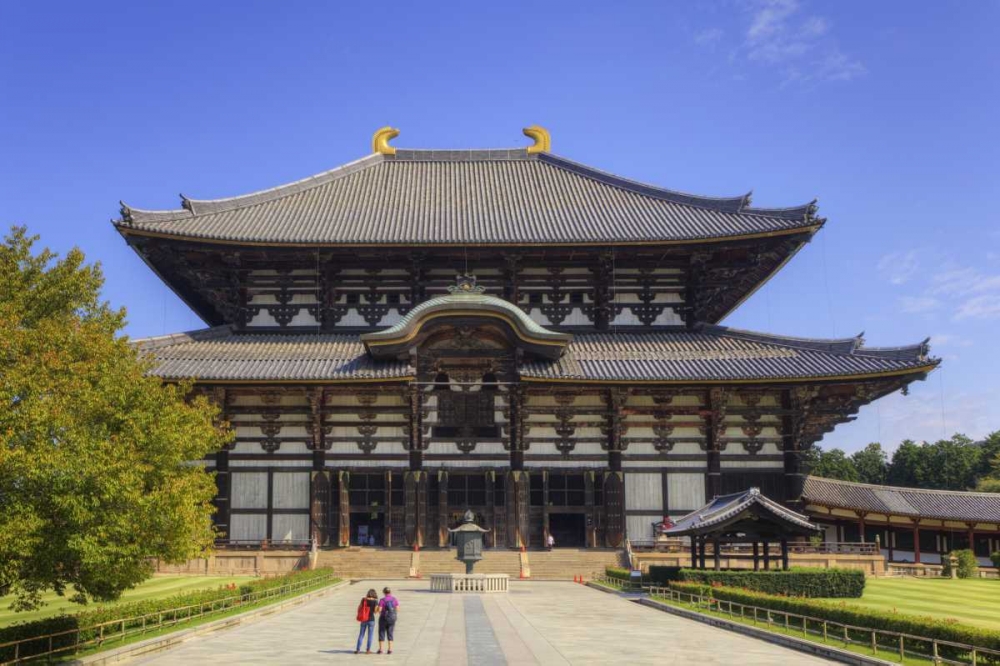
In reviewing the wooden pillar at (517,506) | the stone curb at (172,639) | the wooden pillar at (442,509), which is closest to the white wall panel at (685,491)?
the wooden pillar at (517,506)

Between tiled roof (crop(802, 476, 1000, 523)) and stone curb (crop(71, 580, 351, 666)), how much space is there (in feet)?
113

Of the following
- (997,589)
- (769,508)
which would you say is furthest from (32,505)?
(997,589)

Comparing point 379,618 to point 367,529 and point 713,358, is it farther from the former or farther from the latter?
point 713,358

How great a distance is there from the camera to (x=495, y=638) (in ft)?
70.3

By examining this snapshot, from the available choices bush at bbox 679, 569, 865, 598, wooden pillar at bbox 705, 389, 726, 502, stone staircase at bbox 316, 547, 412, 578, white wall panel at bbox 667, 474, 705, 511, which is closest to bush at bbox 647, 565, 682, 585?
bush at bbox 679, 569, 865, 598

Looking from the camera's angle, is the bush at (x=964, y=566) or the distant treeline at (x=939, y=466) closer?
the bush at (x=964, y=566)

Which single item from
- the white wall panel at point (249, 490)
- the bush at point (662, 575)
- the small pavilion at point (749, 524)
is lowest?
the bush at point (662, 575)

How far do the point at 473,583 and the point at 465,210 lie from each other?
76.8 ft

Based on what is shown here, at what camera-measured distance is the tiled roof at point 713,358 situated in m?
41.7


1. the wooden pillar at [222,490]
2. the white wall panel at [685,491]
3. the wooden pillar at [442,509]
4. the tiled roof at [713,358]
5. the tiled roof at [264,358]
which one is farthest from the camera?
the white wall panel at [685,491]

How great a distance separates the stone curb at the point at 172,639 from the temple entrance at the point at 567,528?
689 inches

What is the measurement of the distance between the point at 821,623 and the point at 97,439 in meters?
16.8

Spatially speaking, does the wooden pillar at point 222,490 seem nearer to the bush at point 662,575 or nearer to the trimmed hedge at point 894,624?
the bush at point 662,575

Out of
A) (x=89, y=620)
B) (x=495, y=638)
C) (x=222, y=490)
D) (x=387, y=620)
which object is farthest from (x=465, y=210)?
(x=89, y=620)
